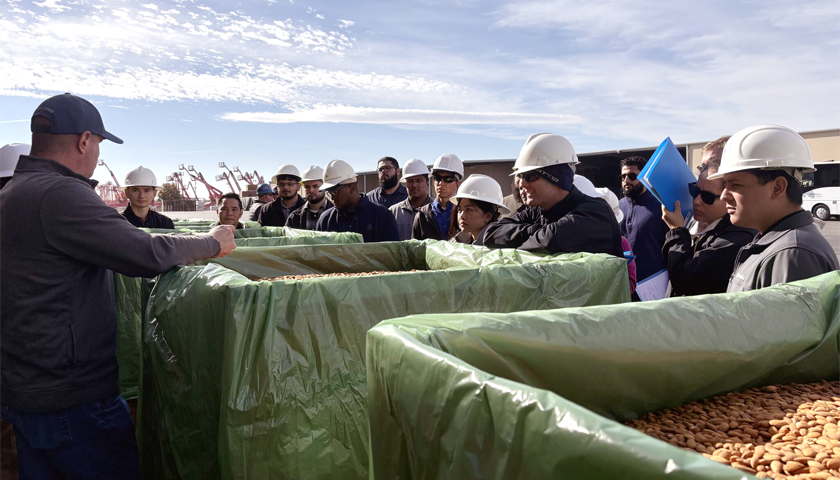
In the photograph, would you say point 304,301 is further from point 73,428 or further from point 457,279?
point 73,428

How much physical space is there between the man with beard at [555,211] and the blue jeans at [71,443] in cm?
204

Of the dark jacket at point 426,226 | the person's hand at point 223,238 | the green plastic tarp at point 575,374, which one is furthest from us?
the dark jacket at point 426,226

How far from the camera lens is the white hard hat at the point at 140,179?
653 centimetres

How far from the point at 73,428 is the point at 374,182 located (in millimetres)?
22548

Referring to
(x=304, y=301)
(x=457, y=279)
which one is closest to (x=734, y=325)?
(x=457, y=279)

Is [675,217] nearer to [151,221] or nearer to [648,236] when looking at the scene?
[648,236]

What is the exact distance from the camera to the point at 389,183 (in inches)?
296

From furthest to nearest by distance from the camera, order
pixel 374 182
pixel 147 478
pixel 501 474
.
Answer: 1. pixel 374 182
2. pixel 147 478
3. pixel 501 474

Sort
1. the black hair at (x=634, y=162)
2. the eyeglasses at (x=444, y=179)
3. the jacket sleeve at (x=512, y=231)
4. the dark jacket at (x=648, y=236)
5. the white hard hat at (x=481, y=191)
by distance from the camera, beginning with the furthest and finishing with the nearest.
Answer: the eyeglasses at (x=444, y=179)
the black hair at (x=634, y=162)
the dark jacket at (x=648, y=236)
the white hard hat at (x=481, y=191)
the jacket sleeve at (x=512, y=231)

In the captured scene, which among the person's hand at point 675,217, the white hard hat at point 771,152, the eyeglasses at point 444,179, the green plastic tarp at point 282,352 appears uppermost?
the white hard hat at point 771,152

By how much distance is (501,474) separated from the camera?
0.95 meters

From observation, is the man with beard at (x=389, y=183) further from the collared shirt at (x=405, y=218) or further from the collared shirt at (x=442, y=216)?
the collared shirt at (x=442, y=216)

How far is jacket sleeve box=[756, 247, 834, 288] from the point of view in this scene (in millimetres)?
1953

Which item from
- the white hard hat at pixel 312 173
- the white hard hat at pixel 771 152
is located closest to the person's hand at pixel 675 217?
the white hard hat at pixel 771 152
